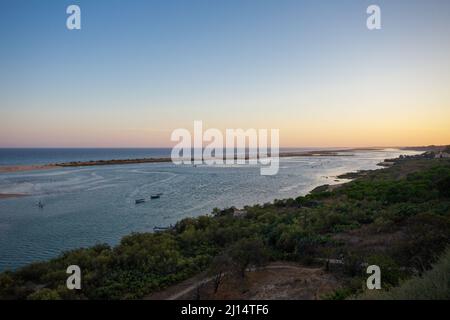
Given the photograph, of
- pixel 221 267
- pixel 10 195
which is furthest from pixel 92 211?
pixel 221 267

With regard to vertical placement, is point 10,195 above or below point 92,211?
above

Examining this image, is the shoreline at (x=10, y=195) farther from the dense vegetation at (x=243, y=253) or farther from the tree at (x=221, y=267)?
the tree at (x=221, y=267)

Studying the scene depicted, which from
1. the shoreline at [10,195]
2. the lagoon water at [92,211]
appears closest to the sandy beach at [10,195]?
the shoreline at [10,195]

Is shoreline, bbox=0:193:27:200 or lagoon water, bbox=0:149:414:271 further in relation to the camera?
shoreline, bbox=0:193:27:200

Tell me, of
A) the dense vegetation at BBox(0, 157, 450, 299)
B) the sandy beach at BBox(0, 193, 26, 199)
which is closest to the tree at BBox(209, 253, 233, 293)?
the dense vegetation at BBox(0, 157, 450, 299)

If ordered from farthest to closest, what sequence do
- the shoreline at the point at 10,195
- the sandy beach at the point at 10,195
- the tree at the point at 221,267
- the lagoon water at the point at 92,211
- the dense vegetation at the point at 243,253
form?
the sandy beach at the point at 10,195 < the shoreline at the point at 10,195 < the lagoon water at the point at 92,211 < the tree at the point at 221,267 < the dense vegetation at the point at 243,253

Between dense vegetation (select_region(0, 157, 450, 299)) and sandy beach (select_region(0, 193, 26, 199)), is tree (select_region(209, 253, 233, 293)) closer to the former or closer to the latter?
dense vegetation (select_region(0, 157, 450, 299))

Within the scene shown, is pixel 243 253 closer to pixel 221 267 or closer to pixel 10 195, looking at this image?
pixel 221 267
